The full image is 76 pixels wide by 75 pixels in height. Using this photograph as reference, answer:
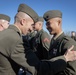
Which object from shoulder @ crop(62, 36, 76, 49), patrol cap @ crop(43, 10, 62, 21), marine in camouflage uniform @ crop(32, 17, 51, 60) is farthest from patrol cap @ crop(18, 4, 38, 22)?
marine in camouflage uniform @ crop(32, 17, 51, 60)

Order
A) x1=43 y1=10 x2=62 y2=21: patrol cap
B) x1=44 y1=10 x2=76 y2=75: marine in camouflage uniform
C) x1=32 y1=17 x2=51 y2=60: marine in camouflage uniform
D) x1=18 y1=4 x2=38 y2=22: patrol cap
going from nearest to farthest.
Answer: x1=18 y1=4 x2=38 y2=22: patrol cap
x1=44 y1=10 x2=76 y2=75: marine in camouflage uniform
x1=43 y1=10 x2=62 y2=21: patrol cap
x1=32 y1=17 x2=51 y2=60: marine in camouflage uniform

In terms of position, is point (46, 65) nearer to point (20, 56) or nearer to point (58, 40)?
point (20, 56)

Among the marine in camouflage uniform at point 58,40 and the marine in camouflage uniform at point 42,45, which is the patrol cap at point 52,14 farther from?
the marine in camouflage uniform at point 42,45

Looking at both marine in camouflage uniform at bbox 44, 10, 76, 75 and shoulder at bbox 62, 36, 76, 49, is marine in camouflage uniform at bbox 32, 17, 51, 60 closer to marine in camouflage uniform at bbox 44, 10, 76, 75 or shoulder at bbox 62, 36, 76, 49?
marine in camouflage uniform at bbox 44, 10, 76, 75

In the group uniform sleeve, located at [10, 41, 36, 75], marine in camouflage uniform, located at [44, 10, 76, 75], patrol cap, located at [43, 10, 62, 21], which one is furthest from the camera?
patrol cap, located at [43, 10, 62, 21]

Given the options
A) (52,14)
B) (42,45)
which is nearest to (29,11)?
(52,14)

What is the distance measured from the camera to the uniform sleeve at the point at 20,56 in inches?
97.3

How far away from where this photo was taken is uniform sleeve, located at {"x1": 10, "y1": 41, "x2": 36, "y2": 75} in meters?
2.47

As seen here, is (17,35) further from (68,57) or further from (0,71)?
(68,57)

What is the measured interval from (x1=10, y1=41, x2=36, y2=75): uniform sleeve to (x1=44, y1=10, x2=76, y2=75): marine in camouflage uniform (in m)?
0.65

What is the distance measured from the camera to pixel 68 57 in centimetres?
252

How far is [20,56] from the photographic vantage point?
249cm

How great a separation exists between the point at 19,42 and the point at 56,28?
1.24 metres

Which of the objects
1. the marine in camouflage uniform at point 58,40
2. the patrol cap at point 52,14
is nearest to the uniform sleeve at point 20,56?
the marine in camouflage uniform at point 58,40
